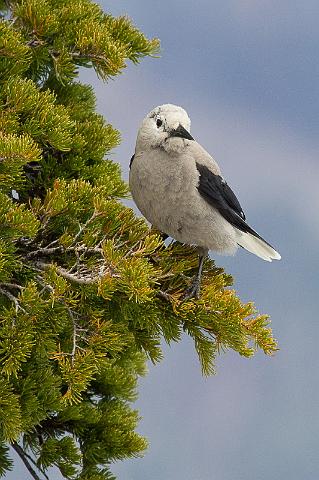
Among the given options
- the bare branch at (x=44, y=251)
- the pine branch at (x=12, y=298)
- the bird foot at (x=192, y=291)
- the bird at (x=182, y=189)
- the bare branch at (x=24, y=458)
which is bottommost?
the bare branch at (x=24, y=458)

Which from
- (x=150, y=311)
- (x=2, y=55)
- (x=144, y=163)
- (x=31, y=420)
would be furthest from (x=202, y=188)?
(x=31, y=420)

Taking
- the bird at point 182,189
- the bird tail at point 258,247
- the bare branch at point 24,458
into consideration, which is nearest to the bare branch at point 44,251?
the bird at point 182,189

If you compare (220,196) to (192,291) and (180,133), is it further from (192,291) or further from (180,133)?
(192,291)

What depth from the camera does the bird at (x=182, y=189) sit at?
3543 mm

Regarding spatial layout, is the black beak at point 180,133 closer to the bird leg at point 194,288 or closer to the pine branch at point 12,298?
the bird leg at point 194,288

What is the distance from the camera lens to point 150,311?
3617 millimetres

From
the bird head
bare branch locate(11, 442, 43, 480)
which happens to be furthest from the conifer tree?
the bird head

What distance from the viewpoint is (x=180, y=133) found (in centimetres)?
362

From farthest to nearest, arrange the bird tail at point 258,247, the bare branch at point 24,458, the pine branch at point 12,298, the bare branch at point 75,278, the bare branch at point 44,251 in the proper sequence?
the bare branch at point 24,458 → the bird tail at point 258,247 → the bare branch at point 44,251 → the pine branch at point 12,298 → the bare branch at point 75,278

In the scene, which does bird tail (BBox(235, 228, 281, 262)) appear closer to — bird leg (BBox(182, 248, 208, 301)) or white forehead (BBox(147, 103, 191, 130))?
bird leg (BBox(182, 248, 208, 301))

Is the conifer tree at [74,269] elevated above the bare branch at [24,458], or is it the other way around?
the conifer tree at [74,269]

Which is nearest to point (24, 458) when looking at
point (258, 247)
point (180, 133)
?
point (258, 247)

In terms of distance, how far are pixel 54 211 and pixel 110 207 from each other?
0.25 metres

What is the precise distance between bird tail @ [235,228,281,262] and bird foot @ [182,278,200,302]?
0.45 meters
